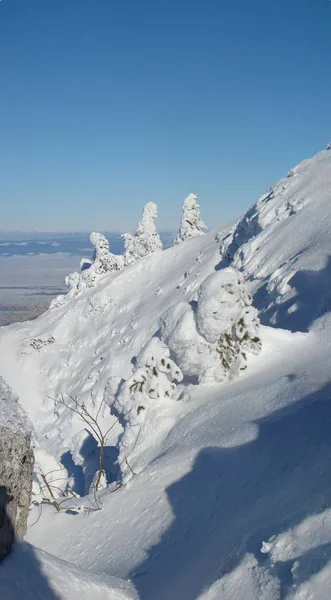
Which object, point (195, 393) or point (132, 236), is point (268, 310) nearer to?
point (195, 393)

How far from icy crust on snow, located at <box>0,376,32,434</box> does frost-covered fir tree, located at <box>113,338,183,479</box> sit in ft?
22.3

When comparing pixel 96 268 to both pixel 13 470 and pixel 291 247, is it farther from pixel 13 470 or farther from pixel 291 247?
pixel 13 470

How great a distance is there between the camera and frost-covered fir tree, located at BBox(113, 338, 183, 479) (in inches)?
461

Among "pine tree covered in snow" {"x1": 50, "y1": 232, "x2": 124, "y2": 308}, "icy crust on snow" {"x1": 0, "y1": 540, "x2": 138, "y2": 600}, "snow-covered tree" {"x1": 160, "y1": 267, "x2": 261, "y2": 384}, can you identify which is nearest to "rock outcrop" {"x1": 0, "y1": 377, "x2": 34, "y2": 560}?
"icy crust on snow" {"x1": 0, "y1": 540, "x2": 138, "y2": 600}

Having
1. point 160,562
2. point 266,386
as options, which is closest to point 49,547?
point 160,562

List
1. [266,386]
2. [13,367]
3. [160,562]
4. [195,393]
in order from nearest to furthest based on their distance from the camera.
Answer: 1. [160,562]
2. [266,386]
3. [195,393]
4. [13,367]

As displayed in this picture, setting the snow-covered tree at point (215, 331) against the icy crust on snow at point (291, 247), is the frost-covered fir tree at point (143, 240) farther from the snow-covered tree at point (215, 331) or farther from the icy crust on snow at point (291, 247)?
the snow-covered tree at point (215, 331)

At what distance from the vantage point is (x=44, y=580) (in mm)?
4457

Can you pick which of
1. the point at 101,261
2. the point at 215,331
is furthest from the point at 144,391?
the point at 101,261

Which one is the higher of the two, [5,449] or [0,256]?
[0,256]

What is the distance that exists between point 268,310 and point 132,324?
12866 mm

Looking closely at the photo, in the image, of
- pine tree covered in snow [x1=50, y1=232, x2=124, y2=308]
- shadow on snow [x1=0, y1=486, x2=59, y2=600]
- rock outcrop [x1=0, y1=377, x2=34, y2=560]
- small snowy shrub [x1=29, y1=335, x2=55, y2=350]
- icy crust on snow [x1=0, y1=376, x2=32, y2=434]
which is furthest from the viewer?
pine tree covered in snow [x1=50, y1=232, x2=124, y2=308]

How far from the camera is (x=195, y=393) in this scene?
11992mm

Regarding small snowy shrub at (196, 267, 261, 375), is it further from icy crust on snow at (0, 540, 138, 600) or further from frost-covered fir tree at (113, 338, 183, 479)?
icy crust on snow at (0, 540, 138, 600)
